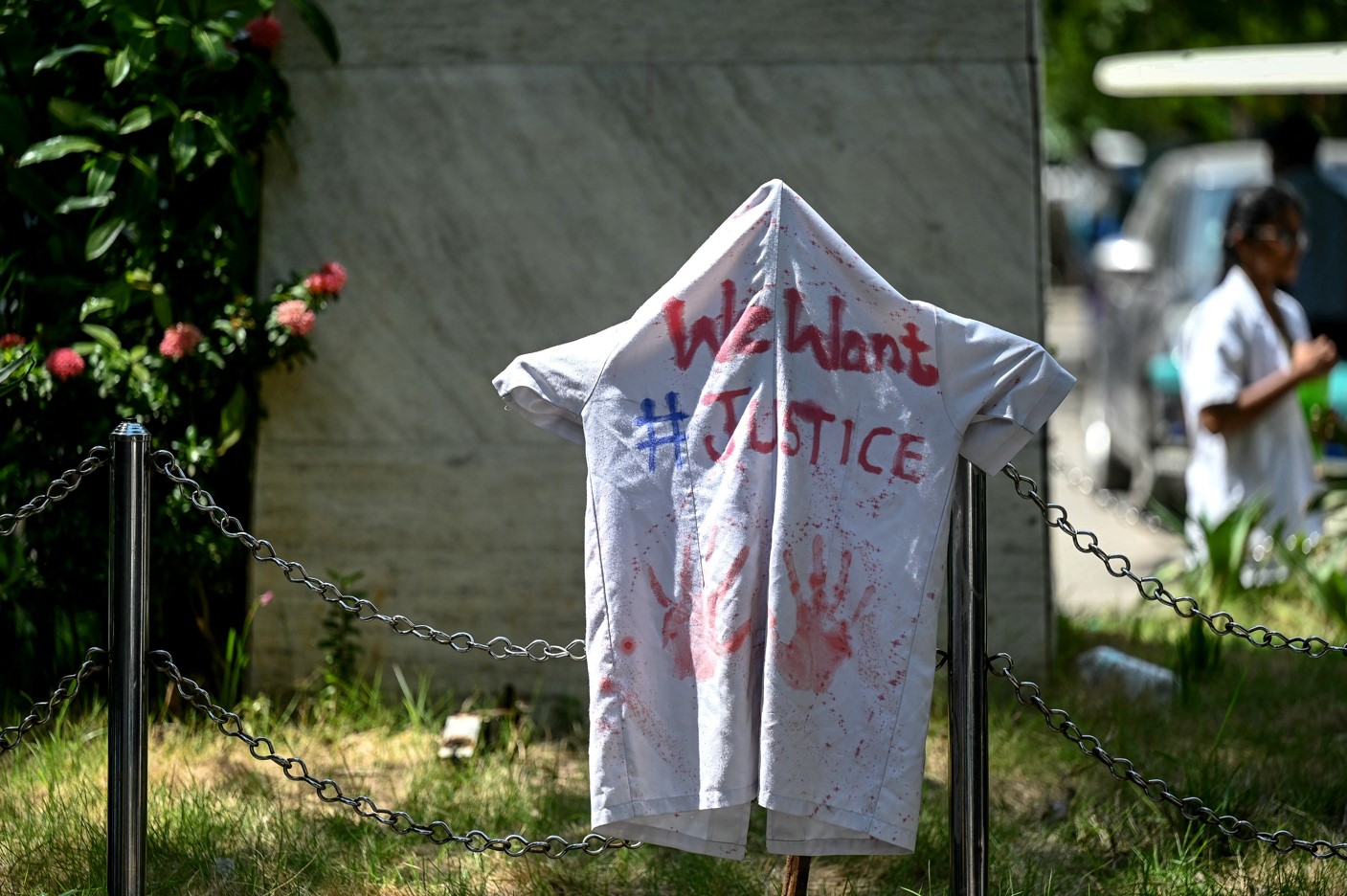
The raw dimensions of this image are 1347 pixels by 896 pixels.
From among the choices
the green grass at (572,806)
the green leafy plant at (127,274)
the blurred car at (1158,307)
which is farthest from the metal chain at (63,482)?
the blurred car at (1158,307)

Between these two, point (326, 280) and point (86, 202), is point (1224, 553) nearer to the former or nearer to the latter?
point (326, 280)

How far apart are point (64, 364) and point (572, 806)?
2.03 meters

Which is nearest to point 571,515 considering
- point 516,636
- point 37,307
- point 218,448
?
point 516,636

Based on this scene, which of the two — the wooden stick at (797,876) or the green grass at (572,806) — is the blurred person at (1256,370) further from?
the wooden stick at (797,876)

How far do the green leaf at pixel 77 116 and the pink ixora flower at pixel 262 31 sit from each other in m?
0.53

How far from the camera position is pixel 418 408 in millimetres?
5059

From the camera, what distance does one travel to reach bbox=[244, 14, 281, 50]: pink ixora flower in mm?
4875

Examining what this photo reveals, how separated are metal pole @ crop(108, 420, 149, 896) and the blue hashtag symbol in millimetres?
1114

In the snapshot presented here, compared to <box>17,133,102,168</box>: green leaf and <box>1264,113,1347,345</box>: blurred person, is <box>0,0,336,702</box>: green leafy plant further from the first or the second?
<box>1264,113,1347,345</box>: blurred person

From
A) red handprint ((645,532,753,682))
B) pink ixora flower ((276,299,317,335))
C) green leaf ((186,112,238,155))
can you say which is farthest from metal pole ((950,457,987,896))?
green leaf ((186,112,238,155))

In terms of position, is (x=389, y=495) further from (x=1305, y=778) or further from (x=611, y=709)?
(x=1305, y=778)

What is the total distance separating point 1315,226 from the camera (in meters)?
9.17

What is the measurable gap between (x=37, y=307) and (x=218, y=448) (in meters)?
0.76

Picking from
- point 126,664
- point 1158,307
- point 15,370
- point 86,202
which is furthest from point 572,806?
point 1158,307
